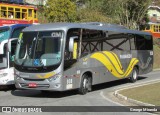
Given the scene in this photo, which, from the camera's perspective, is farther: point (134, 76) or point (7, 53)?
point (134, 76)

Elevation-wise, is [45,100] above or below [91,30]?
below

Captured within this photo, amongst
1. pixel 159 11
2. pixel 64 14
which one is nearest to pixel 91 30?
pixel 64 14

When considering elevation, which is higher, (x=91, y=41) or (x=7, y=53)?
(x=91, y=41)

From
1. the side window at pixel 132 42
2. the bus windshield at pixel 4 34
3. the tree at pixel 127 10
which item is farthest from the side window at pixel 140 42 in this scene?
the tree at pixel 127 10

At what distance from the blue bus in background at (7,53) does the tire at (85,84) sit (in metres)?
3.41

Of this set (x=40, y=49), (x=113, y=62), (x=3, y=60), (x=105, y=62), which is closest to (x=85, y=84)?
(x=105, y=62)

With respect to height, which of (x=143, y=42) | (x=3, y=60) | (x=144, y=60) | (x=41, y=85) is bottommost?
(x=41, y=85)

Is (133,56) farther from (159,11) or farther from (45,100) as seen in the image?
(159,11)

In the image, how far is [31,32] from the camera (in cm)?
1585

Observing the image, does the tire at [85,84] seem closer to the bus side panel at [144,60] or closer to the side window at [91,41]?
the side window at [91,41]

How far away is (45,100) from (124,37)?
7.71 metres

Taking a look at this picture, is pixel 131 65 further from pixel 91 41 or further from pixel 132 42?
pixel 91 41

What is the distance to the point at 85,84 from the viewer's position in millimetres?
16812

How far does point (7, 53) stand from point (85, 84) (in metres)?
3.91
